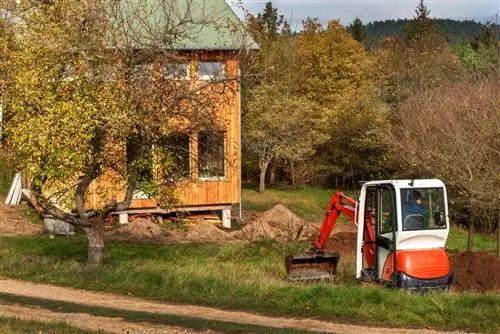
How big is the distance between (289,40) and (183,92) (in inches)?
1428

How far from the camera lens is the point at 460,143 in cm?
2284

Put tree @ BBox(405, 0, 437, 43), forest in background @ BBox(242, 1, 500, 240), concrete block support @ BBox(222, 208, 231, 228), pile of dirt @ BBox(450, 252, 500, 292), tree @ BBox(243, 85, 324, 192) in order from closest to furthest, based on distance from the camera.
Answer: pile of dirt @ BBox(450, 252, 500, 292) < forest in background @ BBox(242, 1, 500, 240) < concrete block support @ BBox(222, 208, 231, 228) < tree @ BBox(243, 85, 324, 192) < tree @ BBox(405, 0, 437, 43)

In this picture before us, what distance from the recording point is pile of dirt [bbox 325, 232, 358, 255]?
23141mm

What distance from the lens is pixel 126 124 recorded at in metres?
15.0

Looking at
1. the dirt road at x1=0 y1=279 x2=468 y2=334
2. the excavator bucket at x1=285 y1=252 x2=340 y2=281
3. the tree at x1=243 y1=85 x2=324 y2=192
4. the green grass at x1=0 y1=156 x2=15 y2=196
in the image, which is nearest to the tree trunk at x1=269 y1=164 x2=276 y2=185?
the tree at x1=243 y1=85 x2=324 y2=192

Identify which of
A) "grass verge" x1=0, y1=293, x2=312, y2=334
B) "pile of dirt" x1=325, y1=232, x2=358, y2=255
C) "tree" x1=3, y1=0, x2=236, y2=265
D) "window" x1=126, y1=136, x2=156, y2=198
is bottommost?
"pile of dirt" x1=325, y1=232, x2=358, y2=255

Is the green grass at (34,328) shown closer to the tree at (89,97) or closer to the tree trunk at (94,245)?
the tree at (89,97)

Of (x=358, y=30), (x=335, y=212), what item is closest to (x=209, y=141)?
(x=335, y=212)

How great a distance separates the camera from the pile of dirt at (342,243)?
2314 centimetres

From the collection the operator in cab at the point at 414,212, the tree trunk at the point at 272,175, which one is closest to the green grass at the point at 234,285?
the operator in cab at the point at 414,212

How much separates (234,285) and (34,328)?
5.10m

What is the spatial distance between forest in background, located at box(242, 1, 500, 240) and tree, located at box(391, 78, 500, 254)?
6 cm

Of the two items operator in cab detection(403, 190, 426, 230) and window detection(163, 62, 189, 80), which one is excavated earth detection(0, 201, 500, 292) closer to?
operator in cab detection(403, 190, 426, 230)

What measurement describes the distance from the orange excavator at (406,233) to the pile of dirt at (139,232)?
33.5 feet
